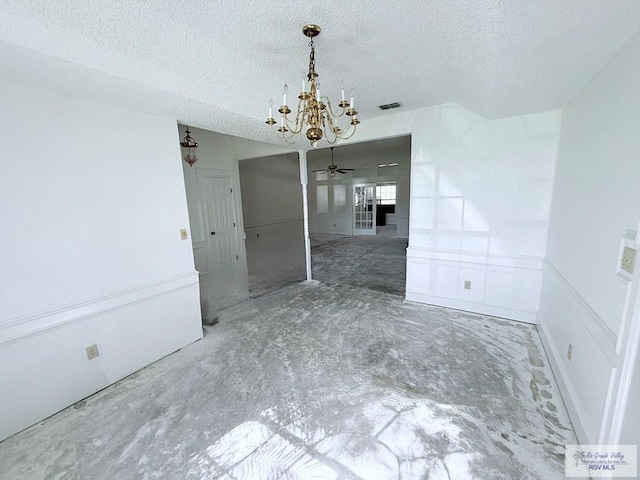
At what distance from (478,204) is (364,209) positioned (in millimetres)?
6635

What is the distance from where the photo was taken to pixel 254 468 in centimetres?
145

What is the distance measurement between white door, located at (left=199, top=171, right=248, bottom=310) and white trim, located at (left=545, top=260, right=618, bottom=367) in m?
4.08

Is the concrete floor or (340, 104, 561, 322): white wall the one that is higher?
(340, 104, 561, 322): white wall

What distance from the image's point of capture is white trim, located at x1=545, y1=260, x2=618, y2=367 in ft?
4.37

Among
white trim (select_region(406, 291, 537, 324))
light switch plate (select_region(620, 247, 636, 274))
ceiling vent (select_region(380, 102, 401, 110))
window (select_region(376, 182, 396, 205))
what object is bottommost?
white trim (select_region(406, 291, 537, 324))

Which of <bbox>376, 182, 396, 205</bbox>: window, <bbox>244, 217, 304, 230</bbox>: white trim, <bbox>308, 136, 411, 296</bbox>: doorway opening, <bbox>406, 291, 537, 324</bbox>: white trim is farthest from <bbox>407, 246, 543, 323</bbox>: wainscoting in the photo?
<bbox>376, 182, 396, 205</bbox>: window

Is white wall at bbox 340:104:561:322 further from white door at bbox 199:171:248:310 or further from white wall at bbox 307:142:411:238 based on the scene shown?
white wall at bbox 307:142:411:238

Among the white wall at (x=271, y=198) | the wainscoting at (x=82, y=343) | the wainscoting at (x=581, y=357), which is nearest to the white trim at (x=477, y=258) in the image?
the wainscoting at (x=581, y=357)

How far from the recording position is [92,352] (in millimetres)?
2078

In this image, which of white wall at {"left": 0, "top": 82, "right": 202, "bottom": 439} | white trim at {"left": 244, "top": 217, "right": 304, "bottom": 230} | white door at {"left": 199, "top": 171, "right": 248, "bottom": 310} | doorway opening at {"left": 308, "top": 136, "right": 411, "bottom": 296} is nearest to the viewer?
white wall at {"left": 0, "top": 82, "right": 202, "bottom": 439}

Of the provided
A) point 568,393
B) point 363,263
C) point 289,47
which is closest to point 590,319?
point 568,393

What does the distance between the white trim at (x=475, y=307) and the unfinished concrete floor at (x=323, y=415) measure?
187 millimetres

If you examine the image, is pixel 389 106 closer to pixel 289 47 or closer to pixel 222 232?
pixel 289 47

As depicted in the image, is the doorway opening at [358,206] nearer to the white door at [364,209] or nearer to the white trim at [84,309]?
the white door at [364,209]
